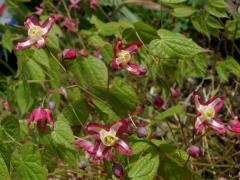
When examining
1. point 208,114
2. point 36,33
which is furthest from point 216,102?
point 36,33

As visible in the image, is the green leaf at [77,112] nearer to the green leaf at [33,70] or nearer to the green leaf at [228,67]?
the green leaf at [33,70]

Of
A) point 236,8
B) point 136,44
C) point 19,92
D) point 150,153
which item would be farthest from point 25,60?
point 236,8

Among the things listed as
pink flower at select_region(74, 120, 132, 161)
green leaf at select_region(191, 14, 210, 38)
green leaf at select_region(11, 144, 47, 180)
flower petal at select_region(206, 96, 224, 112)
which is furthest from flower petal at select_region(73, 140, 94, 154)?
green leaf at select_region(191, 14, 210, 38)

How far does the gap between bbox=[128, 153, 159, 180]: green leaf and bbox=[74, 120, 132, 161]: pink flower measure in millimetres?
39

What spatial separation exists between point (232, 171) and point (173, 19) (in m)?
1.25

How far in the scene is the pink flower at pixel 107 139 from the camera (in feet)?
4.01

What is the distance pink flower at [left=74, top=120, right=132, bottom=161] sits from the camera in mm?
1223

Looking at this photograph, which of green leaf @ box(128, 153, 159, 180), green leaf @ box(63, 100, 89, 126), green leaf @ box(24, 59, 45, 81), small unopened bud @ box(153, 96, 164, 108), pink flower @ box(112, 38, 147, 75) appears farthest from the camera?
small unopened bud @ box(153, 96, 164, 108)

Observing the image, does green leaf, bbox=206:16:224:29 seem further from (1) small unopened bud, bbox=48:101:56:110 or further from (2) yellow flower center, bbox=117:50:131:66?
(1) small unopened bud, bbox=48:101:56:110

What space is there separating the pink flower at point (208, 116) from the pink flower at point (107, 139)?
0.18 metres

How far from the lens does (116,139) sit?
1.24 m

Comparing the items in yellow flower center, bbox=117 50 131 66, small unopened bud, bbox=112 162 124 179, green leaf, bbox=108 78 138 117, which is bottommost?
small unopened bud, bbox=112 162 124 179

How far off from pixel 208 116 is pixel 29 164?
1.49ft

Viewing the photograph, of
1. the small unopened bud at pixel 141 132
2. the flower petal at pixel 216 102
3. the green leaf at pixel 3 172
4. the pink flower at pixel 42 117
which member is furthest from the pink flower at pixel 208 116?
the green leaf at pixel 3 172
